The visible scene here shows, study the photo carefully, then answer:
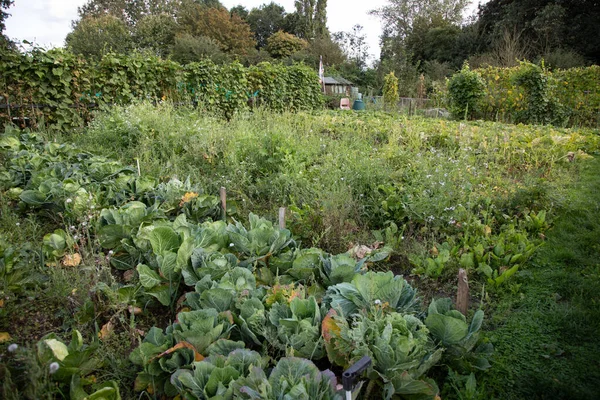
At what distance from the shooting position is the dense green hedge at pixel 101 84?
20.9ft

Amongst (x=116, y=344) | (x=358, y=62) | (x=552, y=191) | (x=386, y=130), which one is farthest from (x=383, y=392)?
(x=358, y=62)

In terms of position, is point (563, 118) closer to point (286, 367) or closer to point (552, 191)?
point (552, 191)

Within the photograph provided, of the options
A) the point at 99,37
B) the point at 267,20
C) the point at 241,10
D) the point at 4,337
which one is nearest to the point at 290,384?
the point at 4,337

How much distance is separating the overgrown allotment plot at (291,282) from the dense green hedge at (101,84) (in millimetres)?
2719

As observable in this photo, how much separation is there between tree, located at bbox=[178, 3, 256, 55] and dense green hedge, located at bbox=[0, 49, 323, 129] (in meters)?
23.2

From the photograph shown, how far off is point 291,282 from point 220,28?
1324 inches

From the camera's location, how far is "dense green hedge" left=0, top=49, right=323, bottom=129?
637 centimetres

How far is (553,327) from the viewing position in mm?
1966

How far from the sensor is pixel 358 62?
41.1 meters

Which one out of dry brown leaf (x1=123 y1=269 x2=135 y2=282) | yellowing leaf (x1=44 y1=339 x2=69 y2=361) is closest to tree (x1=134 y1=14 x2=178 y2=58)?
dry brown leaf (x1=123 y1=269 x2=135 y2=282)

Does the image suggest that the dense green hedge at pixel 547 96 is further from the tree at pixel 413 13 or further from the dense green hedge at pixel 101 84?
the tree at pixel 413 13

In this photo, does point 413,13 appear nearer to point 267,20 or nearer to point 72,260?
point 267,20

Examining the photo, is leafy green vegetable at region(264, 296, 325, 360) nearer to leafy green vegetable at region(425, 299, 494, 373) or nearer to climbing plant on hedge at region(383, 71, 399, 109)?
leafy green vegetable at region(425, 299, 494, 373)

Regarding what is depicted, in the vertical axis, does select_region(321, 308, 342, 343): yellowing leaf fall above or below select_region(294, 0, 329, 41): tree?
below
